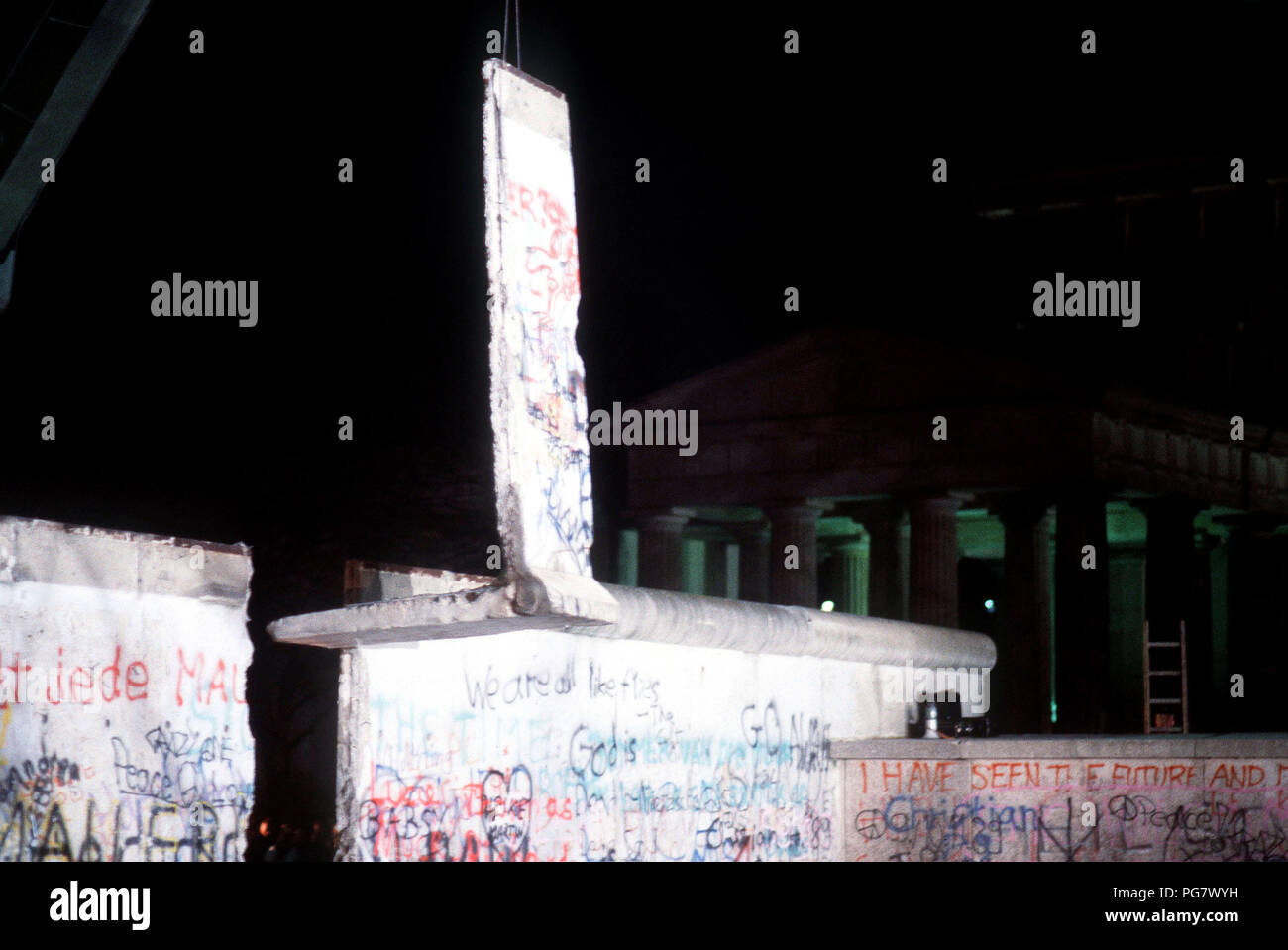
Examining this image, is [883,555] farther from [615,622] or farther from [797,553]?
[615,622]

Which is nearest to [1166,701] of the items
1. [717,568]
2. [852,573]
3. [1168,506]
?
[1168,506]

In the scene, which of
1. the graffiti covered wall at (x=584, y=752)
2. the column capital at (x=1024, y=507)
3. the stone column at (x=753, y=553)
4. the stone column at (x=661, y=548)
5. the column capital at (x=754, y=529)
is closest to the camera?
the graffiti covered wall at (x=584, y=752)

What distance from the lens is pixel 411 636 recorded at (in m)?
10.9

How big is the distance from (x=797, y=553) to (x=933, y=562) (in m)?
3.97

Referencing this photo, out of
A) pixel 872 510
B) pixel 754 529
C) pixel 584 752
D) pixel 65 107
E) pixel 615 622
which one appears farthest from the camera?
pixel 754 529

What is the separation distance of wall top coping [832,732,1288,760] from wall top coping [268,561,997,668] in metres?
0.98

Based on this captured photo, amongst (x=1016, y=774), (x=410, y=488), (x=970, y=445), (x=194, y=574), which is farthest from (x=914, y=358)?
(x=194, y=574)

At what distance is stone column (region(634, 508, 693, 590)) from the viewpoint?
160 feet

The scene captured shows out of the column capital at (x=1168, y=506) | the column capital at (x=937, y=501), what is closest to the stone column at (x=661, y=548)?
the column capital at (x=937, y=501)

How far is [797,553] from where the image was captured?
4506cm

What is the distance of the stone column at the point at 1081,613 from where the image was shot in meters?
42.1

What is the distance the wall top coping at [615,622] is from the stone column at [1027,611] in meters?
25.3

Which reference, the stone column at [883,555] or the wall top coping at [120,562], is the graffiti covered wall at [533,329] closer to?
the wall top coping at [120,562]

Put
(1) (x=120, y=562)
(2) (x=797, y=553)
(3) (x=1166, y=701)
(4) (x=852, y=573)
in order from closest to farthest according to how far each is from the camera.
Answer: (1) (x=120, y=562)
(3) (x=1166, y=701)
(2) (x=797, y=553)
(4) (x=852, y=573)
